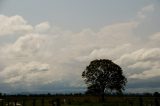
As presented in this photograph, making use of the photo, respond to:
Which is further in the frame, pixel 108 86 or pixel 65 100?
pixel 108 86

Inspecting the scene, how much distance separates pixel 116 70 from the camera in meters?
77.3

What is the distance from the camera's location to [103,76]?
7625cm

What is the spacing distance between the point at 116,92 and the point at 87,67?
28.3ft

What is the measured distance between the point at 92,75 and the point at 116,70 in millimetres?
5232

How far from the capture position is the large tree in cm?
7644

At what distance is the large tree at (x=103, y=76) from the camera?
76.4 meters

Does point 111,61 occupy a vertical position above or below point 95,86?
above

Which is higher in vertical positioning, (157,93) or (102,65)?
(102,65)

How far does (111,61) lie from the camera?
78000 mm

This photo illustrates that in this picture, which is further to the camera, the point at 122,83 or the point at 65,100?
the point at 122,83

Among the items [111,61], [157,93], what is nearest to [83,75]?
[111,61]

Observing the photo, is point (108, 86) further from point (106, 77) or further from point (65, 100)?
point (65, 100)

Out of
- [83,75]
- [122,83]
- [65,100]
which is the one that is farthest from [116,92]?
[65,100]

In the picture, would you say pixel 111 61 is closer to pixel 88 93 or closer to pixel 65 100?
pixel 88 93
